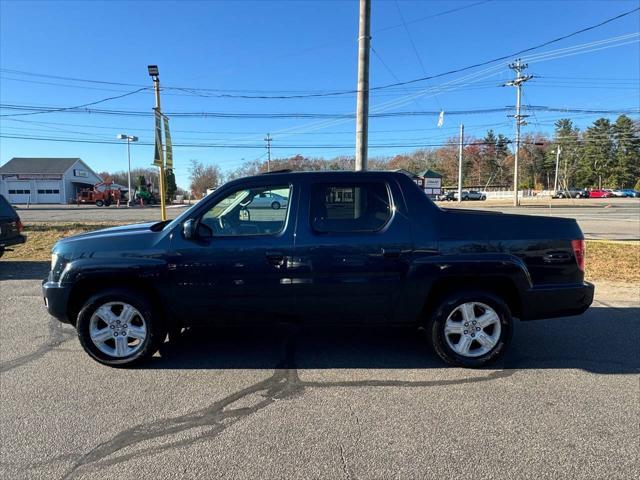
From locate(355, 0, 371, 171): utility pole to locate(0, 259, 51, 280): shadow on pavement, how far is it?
7062mm

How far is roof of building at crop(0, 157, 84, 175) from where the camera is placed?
2317 inches

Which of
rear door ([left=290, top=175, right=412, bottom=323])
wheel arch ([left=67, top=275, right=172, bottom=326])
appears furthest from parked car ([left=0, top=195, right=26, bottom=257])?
rear door ([left=290, top=175, right=412, bottom=323])

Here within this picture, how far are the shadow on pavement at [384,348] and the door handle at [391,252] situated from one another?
1091mm

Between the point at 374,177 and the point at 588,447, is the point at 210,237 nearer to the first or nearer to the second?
the point at 374,177

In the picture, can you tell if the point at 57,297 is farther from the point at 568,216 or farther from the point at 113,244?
the point at 568,216

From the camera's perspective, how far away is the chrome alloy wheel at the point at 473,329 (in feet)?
12.7

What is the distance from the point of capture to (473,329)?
12.7 feet

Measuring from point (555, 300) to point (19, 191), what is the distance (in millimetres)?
71532

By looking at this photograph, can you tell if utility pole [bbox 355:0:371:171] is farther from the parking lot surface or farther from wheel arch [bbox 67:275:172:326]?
wheel arch [bbox 67:275:172:326]

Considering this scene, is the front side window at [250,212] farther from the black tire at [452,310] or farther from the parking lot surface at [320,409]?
the black tire at [452,310]

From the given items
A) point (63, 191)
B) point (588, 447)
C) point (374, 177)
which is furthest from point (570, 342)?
point (63, 191)

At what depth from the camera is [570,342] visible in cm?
454

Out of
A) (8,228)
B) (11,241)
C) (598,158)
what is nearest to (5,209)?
(8,228)

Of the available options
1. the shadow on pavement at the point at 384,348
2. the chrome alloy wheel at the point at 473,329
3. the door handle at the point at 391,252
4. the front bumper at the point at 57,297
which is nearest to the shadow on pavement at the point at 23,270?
the front bumper at the point at 57,297
